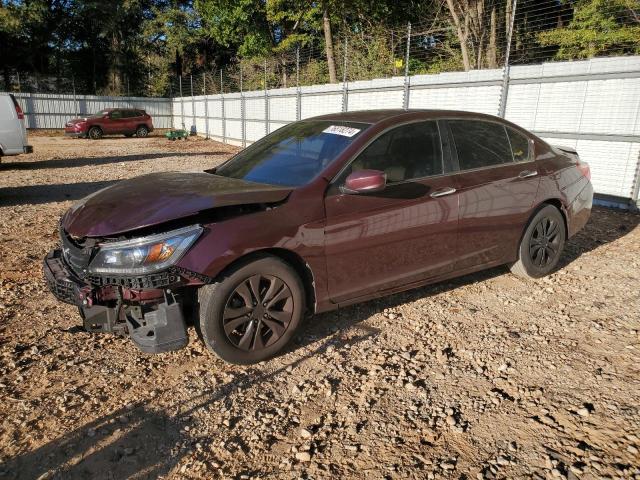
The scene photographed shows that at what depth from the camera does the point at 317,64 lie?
823 inches

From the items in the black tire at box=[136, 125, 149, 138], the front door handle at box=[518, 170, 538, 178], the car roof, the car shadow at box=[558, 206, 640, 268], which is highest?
the car roof

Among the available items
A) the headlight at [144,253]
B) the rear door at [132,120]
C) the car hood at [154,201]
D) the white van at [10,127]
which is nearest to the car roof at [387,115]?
the car hood at [154,201]

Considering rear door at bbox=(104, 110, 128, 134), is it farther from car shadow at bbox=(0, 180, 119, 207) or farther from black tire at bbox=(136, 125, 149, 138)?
car shadow at bbox=(0, 180, 119, 207)

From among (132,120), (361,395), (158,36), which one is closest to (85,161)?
(132,120)

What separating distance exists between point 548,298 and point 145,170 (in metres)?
11.2

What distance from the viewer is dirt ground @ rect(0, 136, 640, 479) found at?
253 centimetres

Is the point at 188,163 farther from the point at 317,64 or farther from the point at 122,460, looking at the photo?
the point at 122,460

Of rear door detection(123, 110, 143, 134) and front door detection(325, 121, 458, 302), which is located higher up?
front door detection(325, 121, 458, 302)

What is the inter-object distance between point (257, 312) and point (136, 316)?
0.74m

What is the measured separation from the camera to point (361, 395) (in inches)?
122

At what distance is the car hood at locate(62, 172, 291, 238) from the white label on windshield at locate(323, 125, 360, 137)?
30.1 inches

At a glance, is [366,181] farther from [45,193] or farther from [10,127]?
[10,127]

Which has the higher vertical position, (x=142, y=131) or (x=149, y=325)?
(x=149, y=325)

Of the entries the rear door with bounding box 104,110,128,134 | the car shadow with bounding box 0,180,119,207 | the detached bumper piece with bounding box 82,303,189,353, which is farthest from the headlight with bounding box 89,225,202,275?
the rear door with bounding box 104,110,128,134
